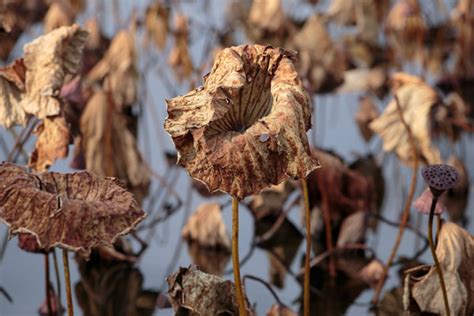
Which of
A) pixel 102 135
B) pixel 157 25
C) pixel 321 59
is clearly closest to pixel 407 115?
pixel 102 135

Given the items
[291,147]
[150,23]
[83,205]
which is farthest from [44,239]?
[150,23]

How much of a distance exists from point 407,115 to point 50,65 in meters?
0.52

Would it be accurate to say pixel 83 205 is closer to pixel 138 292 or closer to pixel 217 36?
pixel 138 292

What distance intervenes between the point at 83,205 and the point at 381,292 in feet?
2.20

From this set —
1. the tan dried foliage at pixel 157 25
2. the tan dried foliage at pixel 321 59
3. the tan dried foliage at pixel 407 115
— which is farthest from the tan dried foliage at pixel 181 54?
the tan dried foliage at pixel 407 115

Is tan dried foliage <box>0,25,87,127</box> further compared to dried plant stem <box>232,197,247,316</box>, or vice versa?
tan dried foliage <box>0,25,87,127</box>

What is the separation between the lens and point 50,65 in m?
0.93

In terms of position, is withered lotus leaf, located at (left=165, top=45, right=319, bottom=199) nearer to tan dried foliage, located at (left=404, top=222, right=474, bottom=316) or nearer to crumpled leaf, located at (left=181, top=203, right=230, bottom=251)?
tan dried foliage, located at (left=404, top=222, right=474, bottom=316)

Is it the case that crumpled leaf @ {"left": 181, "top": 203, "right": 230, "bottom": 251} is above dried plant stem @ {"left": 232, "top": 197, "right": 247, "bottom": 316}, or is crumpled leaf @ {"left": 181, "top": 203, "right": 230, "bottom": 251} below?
above

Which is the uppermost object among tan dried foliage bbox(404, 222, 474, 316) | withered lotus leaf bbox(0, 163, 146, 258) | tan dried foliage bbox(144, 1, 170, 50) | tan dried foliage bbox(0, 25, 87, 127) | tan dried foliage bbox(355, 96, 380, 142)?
tan dried foliage bbox(144, 1, 170, 50)

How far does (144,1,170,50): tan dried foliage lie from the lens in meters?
2.42

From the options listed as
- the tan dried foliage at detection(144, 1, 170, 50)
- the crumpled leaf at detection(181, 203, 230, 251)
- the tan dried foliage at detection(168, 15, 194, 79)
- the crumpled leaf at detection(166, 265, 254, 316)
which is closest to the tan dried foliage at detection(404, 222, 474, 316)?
the crumpled leaf at detection(166, 265, 254, 316)

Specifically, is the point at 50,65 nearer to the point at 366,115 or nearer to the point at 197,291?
the point at 197,291

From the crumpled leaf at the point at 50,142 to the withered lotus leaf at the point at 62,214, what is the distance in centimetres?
25
